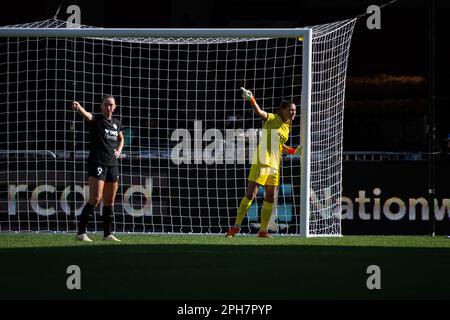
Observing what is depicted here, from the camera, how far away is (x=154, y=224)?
1847 centimetres

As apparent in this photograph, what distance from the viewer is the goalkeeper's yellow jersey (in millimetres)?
16672

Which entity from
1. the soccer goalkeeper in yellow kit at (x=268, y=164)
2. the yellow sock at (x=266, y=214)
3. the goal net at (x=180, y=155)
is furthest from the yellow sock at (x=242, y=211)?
the goal net at (x=180, y=155)

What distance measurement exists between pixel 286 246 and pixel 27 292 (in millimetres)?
5378

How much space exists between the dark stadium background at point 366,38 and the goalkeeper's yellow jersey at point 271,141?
17.0 feet

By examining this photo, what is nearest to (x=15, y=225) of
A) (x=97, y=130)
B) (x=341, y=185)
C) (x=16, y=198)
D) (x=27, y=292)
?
(x=16, y=198)

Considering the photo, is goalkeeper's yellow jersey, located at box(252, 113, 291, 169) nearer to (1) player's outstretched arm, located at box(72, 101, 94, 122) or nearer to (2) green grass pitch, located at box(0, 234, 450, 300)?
(2) green grass pitch, located at box(0, 234, 450, 300)

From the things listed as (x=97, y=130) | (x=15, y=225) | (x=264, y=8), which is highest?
(x=264, y=8)

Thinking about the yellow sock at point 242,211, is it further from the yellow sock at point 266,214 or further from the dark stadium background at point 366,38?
the dark stadium background at point 366,38

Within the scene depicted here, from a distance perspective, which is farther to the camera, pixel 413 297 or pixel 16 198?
pixel 16 198

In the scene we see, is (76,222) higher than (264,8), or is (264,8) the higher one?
(264,8)

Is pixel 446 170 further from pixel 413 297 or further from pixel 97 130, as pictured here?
pixel 413 297

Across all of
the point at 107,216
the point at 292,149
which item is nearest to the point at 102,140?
the point at 107,216

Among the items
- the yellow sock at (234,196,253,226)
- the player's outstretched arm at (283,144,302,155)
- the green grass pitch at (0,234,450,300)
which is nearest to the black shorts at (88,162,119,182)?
the green grass pitch at (0,234,450,300)

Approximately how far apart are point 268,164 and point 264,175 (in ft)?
0.53
